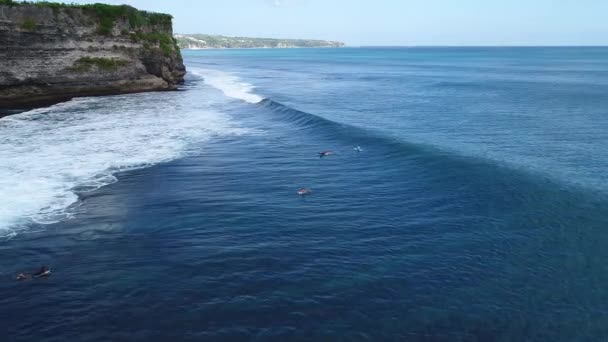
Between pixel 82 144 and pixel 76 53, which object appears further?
pixel 76 53

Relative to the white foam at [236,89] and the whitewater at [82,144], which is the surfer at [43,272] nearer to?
the whitewater at [82,144]

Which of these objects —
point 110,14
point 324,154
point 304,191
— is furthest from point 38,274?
point 110,14

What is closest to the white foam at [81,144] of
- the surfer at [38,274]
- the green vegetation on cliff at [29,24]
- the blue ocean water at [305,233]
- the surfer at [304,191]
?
the blue ocean water at [305,233]

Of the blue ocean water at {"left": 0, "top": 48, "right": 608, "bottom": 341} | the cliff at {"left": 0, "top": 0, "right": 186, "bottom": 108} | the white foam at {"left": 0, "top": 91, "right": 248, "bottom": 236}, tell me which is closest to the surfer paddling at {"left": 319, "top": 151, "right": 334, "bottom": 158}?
the blue ocean water at {"left": 0, "top": 48, "right": 608, "bottom": 341}

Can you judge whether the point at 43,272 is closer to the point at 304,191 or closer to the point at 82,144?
the point at 304,191

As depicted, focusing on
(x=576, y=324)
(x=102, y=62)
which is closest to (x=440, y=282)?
(x=576, y=324)

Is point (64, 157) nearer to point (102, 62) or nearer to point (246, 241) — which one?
point (246, 241)

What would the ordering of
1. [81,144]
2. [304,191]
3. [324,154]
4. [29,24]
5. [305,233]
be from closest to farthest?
[305,233]
[304,191]
[324,154]
[81,144]
[29,24]

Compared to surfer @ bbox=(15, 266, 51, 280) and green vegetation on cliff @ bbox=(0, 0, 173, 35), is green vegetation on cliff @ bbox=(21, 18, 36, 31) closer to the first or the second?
green vegetation on cliff @ bbox=(0, 0, 173, 35)
